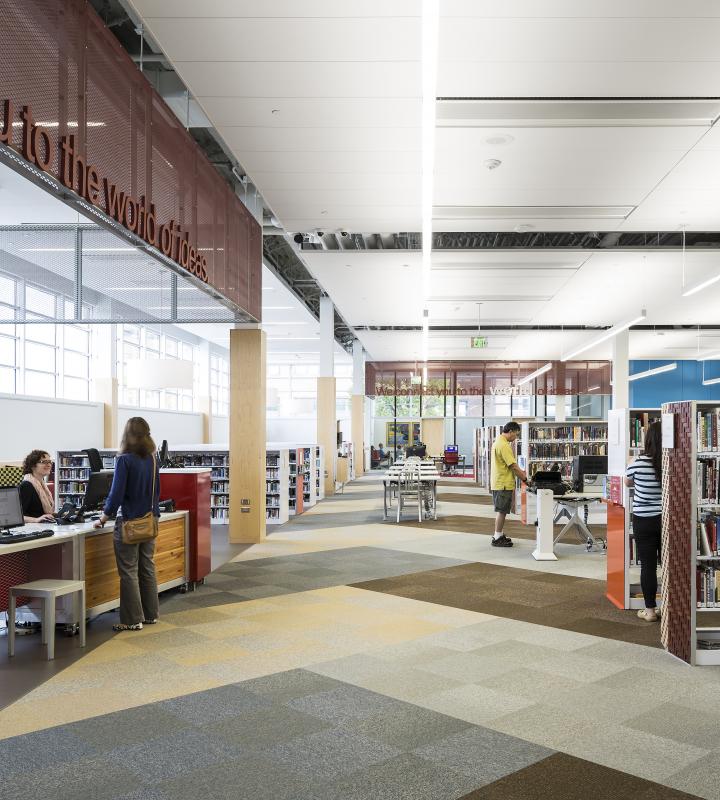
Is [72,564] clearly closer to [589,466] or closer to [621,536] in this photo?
[621,536]

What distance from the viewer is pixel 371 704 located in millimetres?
4473

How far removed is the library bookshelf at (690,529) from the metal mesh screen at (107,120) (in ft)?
14.3

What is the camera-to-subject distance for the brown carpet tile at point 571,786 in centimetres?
331

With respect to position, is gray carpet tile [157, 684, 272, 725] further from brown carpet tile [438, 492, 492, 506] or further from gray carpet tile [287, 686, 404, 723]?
brown carpet tile [438, 492, 492, 506]

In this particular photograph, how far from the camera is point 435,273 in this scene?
1430 cm

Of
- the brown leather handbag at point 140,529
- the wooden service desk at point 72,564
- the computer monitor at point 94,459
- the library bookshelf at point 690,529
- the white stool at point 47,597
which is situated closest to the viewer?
the library bookshelf at point 690,529

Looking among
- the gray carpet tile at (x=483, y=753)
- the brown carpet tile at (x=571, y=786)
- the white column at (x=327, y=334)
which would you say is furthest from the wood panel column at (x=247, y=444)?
the white column at (x=327, y=334)

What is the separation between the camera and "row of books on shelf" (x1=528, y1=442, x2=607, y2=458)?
15422 millimetres

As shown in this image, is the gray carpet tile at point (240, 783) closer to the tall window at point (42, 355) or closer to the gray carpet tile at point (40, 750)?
the gray carpet tile at point (40, 750)

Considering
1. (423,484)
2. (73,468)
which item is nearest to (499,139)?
(423,484)

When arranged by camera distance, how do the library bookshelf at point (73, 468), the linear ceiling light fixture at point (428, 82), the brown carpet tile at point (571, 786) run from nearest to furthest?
the brown carpet tile at point (571, 786) < the linear ceiling light fixture at point (428, 82) < the library bookshelf at point (73, 468)

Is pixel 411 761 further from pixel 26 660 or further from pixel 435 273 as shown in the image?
pixel 435 273

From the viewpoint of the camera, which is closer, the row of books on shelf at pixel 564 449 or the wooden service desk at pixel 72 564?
the wooden service desk at pixel 72 564

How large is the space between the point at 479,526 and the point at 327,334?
27.4 ft
